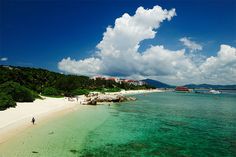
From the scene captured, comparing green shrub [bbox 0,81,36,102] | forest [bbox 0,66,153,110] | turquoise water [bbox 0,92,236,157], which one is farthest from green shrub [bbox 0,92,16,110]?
turquoise water [bbox 0,92,236,157]

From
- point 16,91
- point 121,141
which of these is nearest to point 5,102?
point 16,91

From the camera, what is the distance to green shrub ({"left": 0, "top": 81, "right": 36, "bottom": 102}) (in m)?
46.2

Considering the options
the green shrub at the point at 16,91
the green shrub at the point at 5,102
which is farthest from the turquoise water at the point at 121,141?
the green shrub at the point at 16,91

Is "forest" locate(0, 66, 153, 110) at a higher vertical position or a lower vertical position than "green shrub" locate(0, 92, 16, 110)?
higher

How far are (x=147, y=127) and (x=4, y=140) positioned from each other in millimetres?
17397

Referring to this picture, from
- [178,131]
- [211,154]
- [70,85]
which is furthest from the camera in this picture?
[70,85]

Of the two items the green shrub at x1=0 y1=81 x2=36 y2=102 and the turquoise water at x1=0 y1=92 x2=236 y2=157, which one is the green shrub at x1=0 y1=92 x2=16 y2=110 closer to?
the green shrub at x1=0 y1=81 x2=36 y2=102

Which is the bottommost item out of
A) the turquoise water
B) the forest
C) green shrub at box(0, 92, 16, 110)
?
the turquoise water

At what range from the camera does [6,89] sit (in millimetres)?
46188

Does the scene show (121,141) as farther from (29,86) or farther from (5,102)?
(29,86)

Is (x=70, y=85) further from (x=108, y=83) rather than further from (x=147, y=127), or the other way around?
(x=108, y=83)

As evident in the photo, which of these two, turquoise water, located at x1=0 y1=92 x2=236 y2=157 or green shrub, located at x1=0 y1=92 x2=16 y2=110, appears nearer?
turquoise water, located at x1=0 y1=92 x2=236 y2=157

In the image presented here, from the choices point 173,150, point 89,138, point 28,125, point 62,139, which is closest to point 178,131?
point 173,150

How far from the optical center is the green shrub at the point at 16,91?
46.2 metres
